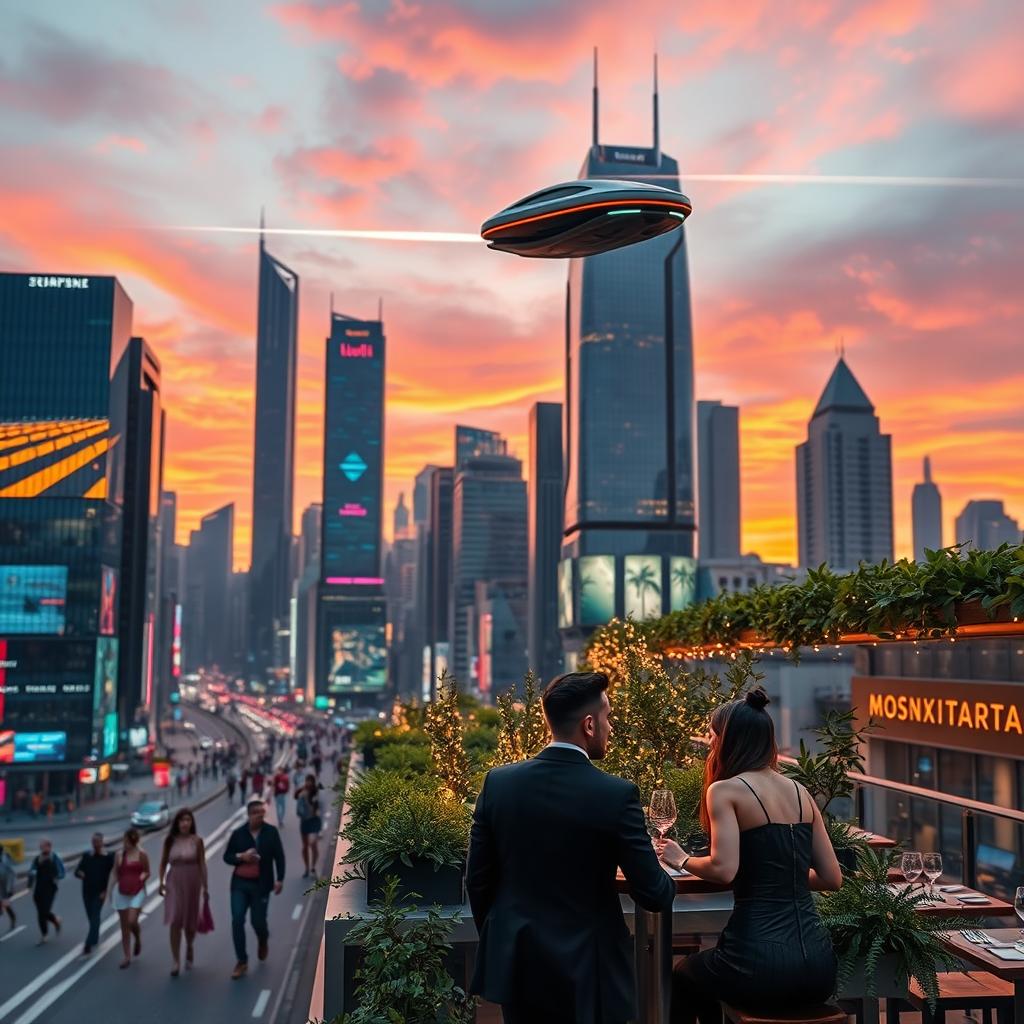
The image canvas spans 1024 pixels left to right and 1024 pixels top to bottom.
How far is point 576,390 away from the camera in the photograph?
525 feet

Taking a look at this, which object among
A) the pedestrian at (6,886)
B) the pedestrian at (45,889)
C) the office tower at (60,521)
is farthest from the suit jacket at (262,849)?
the office tower at (60,521)

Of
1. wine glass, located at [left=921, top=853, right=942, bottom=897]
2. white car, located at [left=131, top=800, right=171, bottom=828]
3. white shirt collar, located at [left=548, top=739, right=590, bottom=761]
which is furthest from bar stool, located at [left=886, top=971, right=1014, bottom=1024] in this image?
white car, located at [left=131, top=800, right=171, bottom=828]

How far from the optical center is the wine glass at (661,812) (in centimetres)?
468

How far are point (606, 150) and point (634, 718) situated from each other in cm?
17410

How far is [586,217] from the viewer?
8555 millimetres

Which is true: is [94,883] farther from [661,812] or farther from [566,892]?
[566,892]

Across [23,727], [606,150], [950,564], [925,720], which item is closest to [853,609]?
[950,564]

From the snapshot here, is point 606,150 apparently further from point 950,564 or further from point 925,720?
point 950,564

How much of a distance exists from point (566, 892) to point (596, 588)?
462 feet

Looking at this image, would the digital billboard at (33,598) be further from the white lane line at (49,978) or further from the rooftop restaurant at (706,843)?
the rooftop restaurant at (706,843)

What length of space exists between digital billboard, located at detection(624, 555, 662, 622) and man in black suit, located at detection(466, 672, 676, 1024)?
139 metres

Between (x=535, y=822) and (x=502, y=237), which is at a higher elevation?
(x=502, y=237)

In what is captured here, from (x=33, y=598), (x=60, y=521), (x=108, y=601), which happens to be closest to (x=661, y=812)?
(x=33, y=598)

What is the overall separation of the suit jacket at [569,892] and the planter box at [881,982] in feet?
5.22
